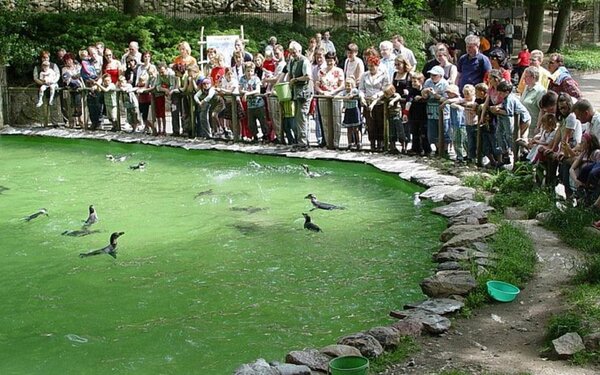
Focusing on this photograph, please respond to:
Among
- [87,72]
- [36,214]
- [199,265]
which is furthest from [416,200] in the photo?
[87,72]

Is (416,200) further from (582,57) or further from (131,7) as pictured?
(582,57)

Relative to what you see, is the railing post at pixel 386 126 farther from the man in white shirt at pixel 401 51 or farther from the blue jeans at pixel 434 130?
the man in white shirt at pixel 401 51

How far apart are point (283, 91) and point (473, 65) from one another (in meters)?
3.03

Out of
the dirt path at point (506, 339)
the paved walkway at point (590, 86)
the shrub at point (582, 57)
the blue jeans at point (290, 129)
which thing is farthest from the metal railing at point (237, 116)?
the shrub at point (582, 57)

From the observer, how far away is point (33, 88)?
17828 mm

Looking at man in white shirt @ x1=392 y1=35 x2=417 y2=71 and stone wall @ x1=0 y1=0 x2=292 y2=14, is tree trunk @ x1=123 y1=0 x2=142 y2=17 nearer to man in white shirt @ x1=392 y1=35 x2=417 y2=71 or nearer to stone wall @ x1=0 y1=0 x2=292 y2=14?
stone wall @ x1=0 y1=0 x2=292 y2=14

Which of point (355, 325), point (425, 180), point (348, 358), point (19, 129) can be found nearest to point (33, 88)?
point (19, 129)

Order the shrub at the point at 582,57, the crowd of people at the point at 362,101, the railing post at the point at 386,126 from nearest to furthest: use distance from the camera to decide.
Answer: the crowd of people at the point at 362,101 → the railing post at the point at 386,126 → the shrub at the point at 582,57

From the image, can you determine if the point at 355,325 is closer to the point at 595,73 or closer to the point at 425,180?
the point at 425,180

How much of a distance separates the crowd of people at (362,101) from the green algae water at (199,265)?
3.23ft

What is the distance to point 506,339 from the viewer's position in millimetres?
5930

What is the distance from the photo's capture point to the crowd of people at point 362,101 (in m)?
9.65

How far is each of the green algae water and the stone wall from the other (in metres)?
15.6

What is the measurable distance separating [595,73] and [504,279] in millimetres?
19743
